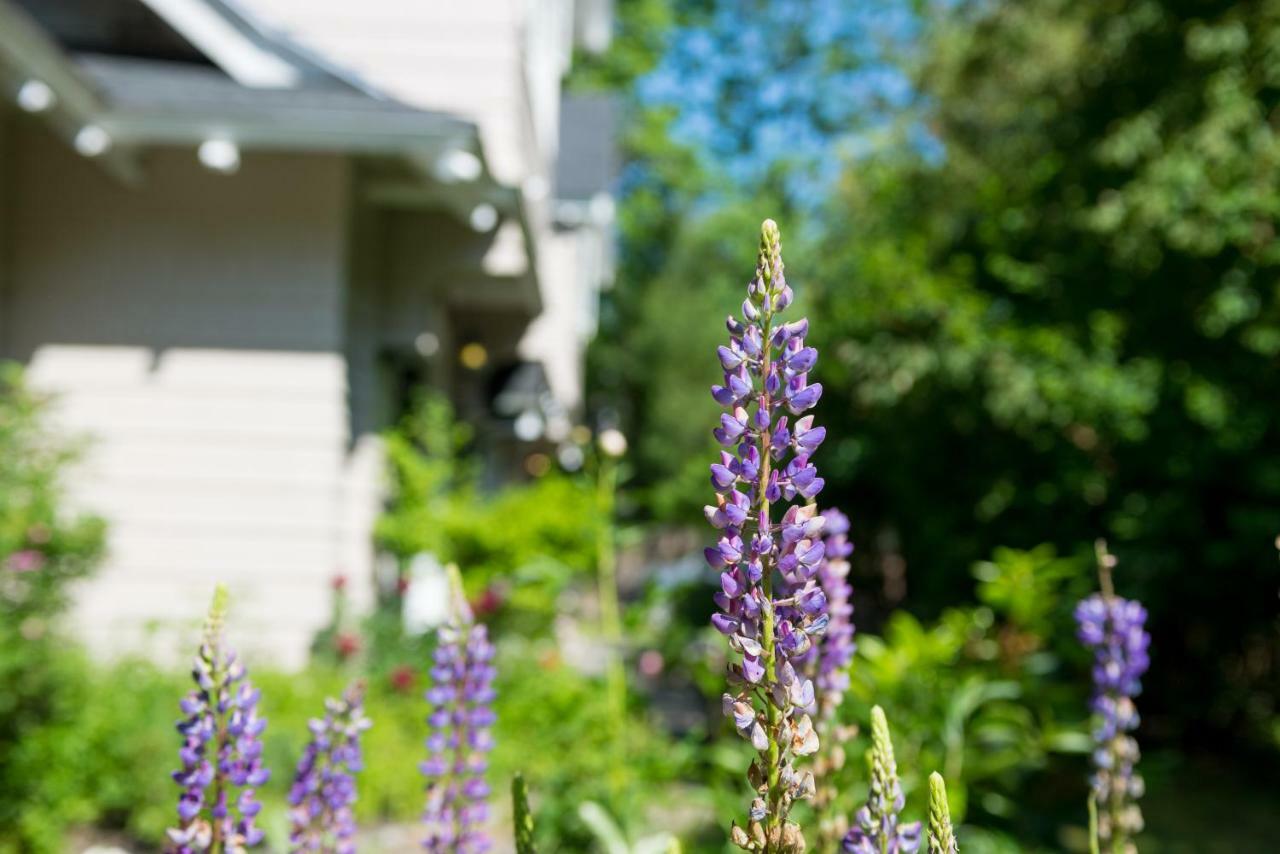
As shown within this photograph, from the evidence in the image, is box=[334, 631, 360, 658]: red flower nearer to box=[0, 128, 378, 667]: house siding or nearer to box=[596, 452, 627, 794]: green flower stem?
box=[0, 128, 378, 667]: house siding

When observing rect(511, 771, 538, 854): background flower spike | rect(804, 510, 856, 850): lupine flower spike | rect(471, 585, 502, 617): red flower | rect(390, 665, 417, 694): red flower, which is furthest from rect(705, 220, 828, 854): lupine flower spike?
rect(471, 585, 502, 617): red flower

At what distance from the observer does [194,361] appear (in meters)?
6.32

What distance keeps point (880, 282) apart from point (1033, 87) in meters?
3.70

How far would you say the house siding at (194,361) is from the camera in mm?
6238

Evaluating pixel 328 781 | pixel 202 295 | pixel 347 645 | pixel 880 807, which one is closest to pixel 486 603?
pixel 347 645

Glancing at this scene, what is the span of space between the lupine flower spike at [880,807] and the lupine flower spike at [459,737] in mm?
806

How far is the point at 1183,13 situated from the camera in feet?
22.6

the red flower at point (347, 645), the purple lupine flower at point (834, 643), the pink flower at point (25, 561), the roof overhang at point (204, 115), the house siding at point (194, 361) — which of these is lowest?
the purple lupine flower at point (834, 643)

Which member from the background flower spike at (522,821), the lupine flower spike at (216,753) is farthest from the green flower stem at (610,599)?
the background flower spike at (522,821)

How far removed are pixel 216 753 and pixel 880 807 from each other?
0.93 meters

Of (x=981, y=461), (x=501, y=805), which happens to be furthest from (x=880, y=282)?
(x=501, y=805)

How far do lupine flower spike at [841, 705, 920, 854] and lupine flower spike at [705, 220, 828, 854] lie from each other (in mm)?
118

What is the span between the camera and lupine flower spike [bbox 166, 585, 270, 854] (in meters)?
1.57

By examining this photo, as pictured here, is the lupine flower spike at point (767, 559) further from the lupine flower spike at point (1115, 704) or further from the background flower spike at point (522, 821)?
the lupine flower spike at point (1115, 704)
